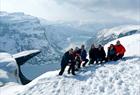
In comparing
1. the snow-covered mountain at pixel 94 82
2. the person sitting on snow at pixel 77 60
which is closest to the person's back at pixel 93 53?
the person sitting on snow at pixel 77 60

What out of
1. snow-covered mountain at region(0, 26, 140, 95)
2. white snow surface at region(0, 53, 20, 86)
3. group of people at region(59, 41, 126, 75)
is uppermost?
group of people at region(59, 41, 126, 75)

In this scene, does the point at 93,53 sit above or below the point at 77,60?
above

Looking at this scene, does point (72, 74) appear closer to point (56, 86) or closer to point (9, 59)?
point (56, 86)

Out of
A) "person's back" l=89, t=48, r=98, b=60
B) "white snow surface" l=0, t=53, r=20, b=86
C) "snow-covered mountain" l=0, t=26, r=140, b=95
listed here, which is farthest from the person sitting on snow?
"white snow surface" l=0, t=53, r=20, b=86

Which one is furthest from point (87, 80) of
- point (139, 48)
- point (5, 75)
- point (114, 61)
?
point (5, 75)

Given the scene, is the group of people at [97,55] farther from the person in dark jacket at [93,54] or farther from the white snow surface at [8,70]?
the white snow surface at [8,70]

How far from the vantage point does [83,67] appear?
36.9 metres

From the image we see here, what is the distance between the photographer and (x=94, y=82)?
3216 cm

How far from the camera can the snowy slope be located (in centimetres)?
3081

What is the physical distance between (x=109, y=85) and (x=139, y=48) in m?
11.6

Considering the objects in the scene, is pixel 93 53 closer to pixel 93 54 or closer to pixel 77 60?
pixel 93 54

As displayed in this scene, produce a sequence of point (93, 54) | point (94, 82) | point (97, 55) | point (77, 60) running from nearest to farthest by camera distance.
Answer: point (94, 82) < point (77, 60) < point (97, 55) < point (93, 54)

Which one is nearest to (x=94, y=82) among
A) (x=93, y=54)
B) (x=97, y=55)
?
(x=97, y=55)

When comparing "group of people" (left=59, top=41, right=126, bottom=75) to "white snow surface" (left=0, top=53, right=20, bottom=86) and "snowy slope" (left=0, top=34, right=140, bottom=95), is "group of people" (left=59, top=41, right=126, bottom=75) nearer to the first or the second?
"snowy slope" (left=0, top=34, right=140, bottom=95)
